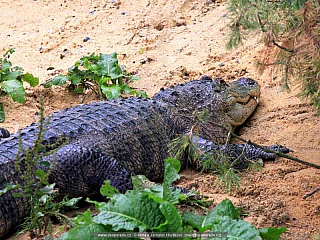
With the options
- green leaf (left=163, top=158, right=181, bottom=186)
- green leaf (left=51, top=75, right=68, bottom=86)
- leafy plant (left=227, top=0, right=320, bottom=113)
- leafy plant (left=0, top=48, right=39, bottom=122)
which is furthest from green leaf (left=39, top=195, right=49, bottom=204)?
green leaf (left=51, top=75, right=68, bottom=86)

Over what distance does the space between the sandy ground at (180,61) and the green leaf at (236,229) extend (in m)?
0.73

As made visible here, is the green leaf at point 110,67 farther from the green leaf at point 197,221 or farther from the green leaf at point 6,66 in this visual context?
the green leaf at point 197,221

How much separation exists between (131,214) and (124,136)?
1874 mm

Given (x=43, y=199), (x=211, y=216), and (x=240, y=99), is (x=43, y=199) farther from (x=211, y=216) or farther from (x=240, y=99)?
(x=240, y=99)

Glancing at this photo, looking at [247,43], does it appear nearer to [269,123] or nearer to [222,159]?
[269,123]

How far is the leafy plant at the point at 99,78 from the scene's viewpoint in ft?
20.0

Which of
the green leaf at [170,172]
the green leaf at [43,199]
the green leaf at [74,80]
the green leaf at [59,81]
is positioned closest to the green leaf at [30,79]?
the green leaf at [59,81]

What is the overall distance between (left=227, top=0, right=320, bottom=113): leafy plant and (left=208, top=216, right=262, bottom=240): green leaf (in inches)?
48.8

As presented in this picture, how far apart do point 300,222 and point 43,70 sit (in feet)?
14.4

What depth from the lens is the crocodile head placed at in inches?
238

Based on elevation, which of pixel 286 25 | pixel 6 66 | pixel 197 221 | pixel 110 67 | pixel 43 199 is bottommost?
pixel 197 221

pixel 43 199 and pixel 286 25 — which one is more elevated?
pixel 286 25

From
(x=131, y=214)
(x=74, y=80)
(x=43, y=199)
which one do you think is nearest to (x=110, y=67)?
(x=74, y=80)

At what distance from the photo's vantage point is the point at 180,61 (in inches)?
287
